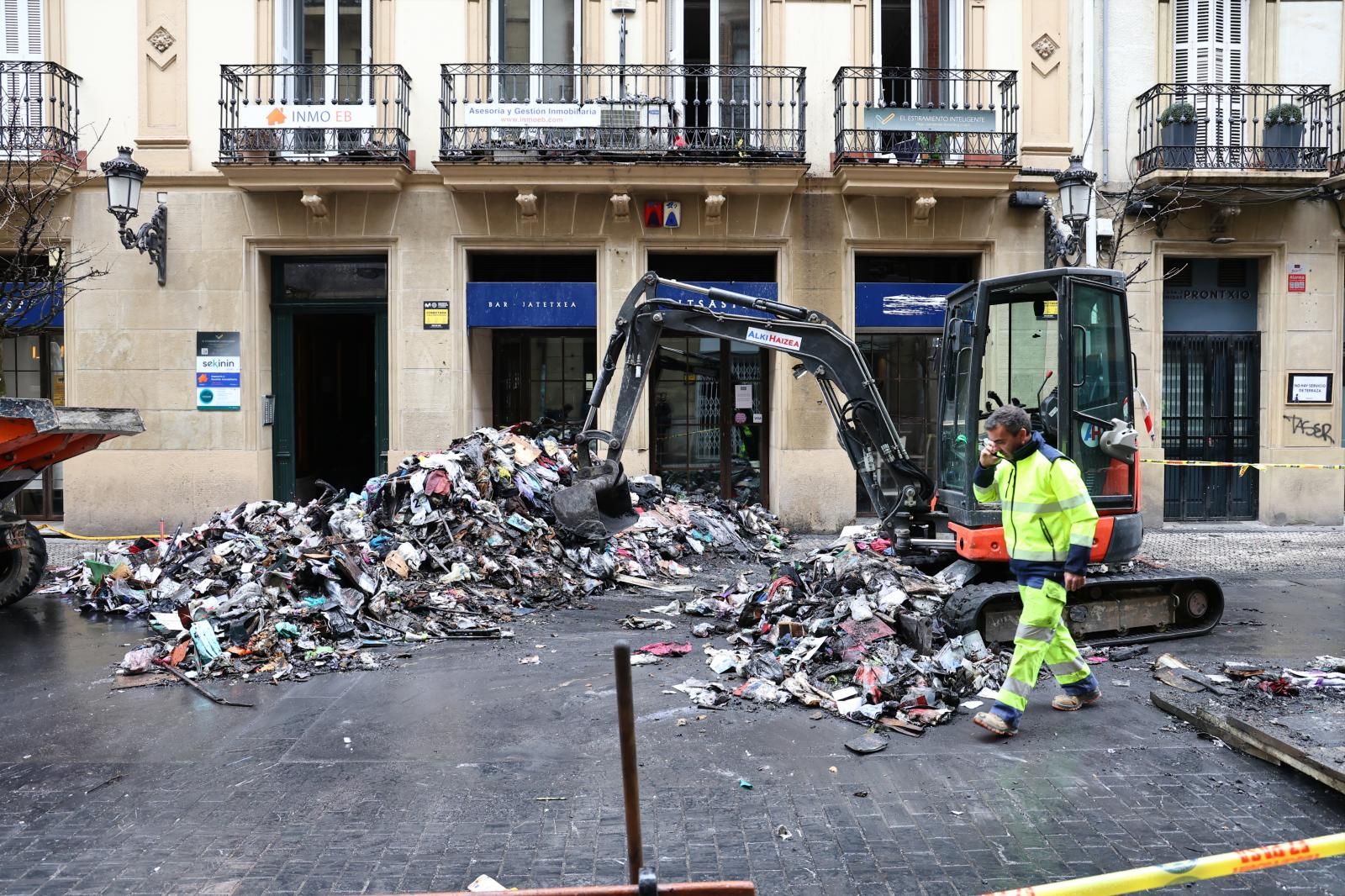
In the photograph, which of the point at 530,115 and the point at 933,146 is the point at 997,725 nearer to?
the point at 933,146

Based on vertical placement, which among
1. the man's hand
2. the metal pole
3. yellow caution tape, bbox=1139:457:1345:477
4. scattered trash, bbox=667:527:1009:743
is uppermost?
the man's hand

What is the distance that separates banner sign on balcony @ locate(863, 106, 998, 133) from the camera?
1333 cm

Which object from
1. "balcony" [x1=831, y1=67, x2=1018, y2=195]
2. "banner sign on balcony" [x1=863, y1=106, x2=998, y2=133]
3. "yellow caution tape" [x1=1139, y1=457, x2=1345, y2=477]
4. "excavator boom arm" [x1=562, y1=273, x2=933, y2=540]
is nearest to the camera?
"excavator boom arm" [x1=562, y1=273, x2=933, y2=540]

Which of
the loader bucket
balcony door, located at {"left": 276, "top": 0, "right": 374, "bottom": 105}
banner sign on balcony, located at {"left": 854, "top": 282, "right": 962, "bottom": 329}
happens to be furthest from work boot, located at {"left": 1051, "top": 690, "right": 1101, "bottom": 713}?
balcony door, located at {"left": 276, "top": 0, "right": 374, "bottom": 105}

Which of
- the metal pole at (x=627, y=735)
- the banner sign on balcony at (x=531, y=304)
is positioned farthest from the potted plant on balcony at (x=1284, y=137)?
the metal pole at (x=627, y=735)

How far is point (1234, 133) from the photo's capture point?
45.8 feet

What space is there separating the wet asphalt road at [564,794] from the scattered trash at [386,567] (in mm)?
844

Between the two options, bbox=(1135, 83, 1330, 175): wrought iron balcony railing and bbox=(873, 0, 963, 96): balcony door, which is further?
bbox=(873, 0, 963, 96): balcony door

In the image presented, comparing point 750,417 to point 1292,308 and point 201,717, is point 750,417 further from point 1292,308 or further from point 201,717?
point 201,717

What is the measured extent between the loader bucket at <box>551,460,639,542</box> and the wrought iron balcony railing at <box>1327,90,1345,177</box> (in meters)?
11.2

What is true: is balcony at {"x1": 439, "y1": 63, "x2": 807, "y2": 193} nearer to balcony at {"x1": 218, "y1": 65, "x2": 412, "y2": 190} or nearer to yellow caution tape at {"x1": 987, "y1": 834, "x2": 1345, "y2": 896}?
balcony at {"x1": 218, "y1": 65, "x2": 412, "y2": 190}

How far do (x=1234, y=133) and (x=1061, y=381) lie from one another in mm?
9144

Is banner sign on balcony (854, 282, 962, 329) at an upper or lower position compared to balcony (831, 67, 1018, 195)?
lower

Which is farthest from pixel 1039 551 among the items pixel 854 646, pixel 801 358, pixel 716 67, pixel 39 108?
pixel 39 108
